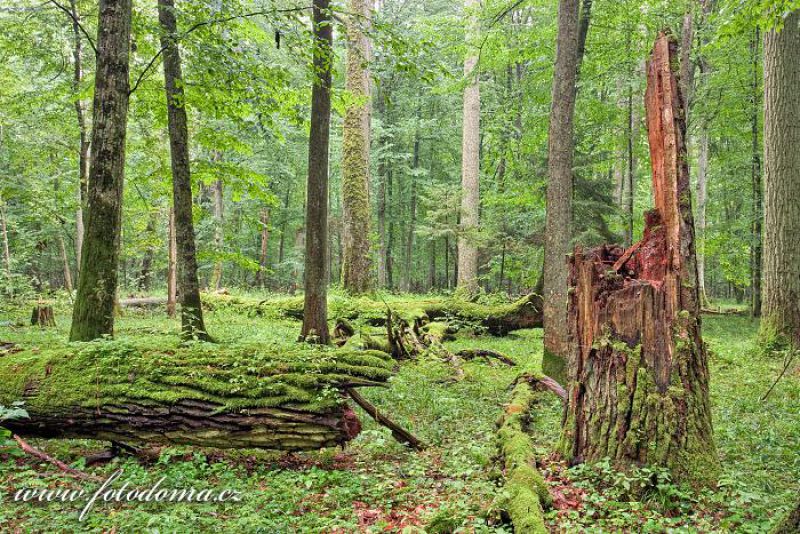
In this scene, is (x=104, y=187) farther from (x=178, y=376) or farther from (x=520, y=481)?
(x=520, y=481)

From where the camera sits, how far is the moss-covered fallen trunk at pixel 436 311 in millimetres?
12438

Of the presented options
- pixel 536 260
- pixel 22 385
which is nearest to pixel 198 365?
pixel 22 385

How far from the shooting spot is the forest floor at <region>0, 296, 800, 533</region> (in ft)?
10.5

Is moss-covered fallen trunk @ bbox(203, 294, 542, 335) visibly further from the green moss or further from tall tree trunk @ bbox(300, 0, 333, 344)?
the green moss

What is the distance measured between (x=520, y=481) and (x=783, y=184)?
344 inches

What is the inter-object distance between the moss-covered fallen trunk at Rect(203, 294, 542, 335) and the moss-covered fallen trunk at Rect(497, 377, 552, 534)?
7122 millimetres

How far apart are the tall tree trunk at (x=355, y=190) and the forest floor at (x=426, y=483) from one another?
831 centimetres

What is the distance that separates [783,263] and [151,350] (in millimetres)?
10131

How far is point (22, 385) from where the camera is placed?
176 inches

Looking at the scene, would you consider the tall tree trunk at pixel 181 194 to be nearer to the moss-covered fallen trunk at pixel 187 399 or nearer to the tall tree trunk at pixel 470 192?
the moss-covered fallen trunk at pixel 187 399

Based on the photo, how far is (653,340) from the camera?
149 inches

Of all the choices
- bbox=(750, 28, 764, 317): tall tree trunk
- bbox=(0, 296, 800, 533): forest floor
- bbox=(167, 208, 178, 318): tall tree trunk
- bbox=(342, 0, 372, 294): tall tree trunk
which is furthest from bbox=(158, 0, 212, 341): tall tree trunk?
bbox=(750, 28, 764, 317): tall tree trunk

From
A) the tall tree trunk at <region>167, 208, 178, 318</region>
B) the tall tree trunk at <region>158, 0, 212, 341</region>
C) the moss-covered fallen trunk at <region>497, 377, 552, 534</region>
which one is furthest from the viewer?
the tall tree trunk at <region>167, 208, 178, 318</region>

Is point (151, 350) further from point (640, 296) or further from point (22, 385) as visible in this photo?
point (640, 296)
